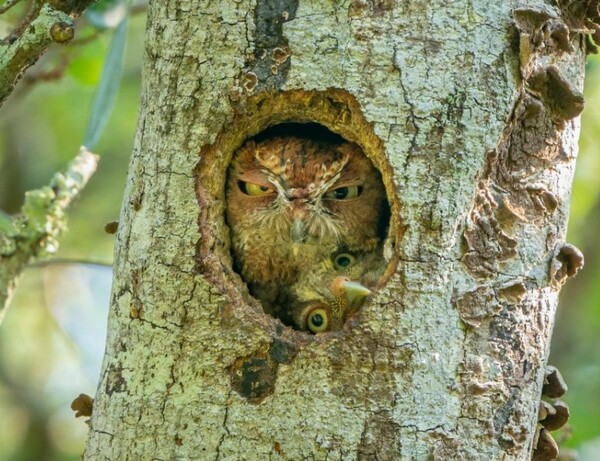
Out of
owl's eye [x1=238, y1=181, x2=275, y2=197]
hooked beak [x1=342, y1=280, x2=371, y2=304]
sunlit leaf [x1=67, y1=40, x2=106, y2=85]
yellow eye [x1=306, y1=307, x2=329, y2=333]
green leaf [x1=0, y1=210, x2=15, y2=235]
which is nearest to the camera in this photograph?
hooked beak [x1=342, y1=280, x2=371, y2=304]

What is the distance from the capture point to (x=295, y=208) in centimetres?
421

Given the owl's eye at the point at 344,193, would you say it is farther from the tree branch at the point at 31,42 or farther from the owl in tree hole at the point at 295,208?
the tree branch at the point at 31,42

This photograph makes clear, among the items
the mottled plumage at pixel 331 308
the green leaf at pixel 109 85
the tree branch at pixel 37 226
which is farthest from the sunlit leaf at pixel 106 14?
the mottled plumage at pixel 331 308

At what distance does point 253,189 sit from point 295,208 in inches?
10.3

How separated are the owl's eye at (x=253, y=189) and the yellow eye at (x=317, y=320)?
1.97 ft

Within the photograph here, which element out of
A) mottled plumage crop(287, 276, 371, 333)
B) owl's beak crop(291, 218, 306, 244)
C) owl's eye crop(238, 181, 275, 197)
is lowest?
mottled plumage crop(287, 276, 371, 333)

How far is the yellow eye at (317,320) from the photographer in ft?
13.5

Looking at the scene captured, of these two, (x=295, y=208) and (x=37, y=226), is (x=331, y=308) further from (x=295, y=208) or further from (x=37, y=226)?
(x=37, y=226)

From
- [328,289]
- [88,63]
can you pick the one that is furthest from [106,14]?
[328,289]

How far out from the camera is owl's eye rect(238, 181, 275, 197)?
14.3ft

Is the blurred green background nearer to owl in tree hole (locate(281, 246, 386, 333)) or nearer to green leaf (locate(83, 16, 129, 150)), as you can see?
green leaf (locate(83, 16, 129, 150))

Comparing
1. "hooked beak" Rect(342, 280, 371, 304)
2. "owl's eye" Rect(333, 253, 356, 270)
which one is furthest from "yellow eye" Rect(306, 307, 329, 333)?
"hooked beak" Rect(342, 280, 371, 304)

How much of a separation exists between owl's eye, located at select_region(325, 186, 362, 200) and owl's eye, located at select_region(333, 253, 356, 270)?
28 cm

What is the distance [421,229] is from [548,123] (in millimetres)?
716
